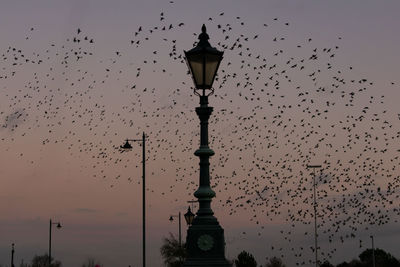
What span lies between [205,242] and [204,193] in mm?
916

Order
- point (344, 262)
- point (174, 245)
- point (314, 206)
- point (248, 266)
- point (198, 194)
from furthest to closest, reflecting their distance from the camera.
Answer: point (344, 262) → point (248, 266) → point (174, 245) → point (314, 206) → point (198, 194)

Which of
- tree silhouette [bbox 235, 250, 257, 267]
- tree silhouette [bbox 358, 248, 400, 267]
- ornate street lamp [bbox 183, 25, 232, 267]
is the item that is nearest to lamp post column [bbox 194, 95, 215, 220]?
ornate street lamp [bbox 183, 25, 232, 267]

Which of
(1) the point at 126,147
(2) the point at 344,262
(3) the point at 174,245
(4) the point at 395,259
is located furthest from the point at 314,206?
(2) the point at 344,262

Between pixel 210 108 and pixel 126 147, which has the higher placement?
pixel 126 147

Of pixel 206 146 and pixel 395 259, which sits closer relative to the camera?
pixel 206 146

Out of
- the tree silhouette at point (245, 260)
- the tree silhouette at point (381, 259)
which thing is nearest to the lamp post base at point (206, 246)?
the tree silhouette at point (245, 260)

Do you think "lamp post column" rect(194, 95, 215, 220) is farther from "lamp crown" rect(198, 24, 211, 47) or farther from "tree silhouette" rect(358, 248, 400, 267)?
"tree silhouette" rect(358, 248, 400, 267)

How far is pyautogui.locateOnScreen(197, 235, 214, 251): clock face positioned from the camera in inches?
445

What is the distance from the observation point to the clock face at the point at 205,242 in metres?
11.3

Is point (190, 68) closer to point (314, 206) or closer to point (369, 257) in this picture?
point (314, 206)

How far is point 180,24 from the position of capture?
2395 centimetres

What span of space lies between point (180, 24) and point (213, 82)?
11930mm

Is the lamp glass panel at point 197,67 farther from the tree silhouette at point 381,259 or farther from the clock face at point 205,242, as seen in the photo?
the tree silhouette at point 381,259

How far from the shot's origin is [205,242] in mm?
11344
